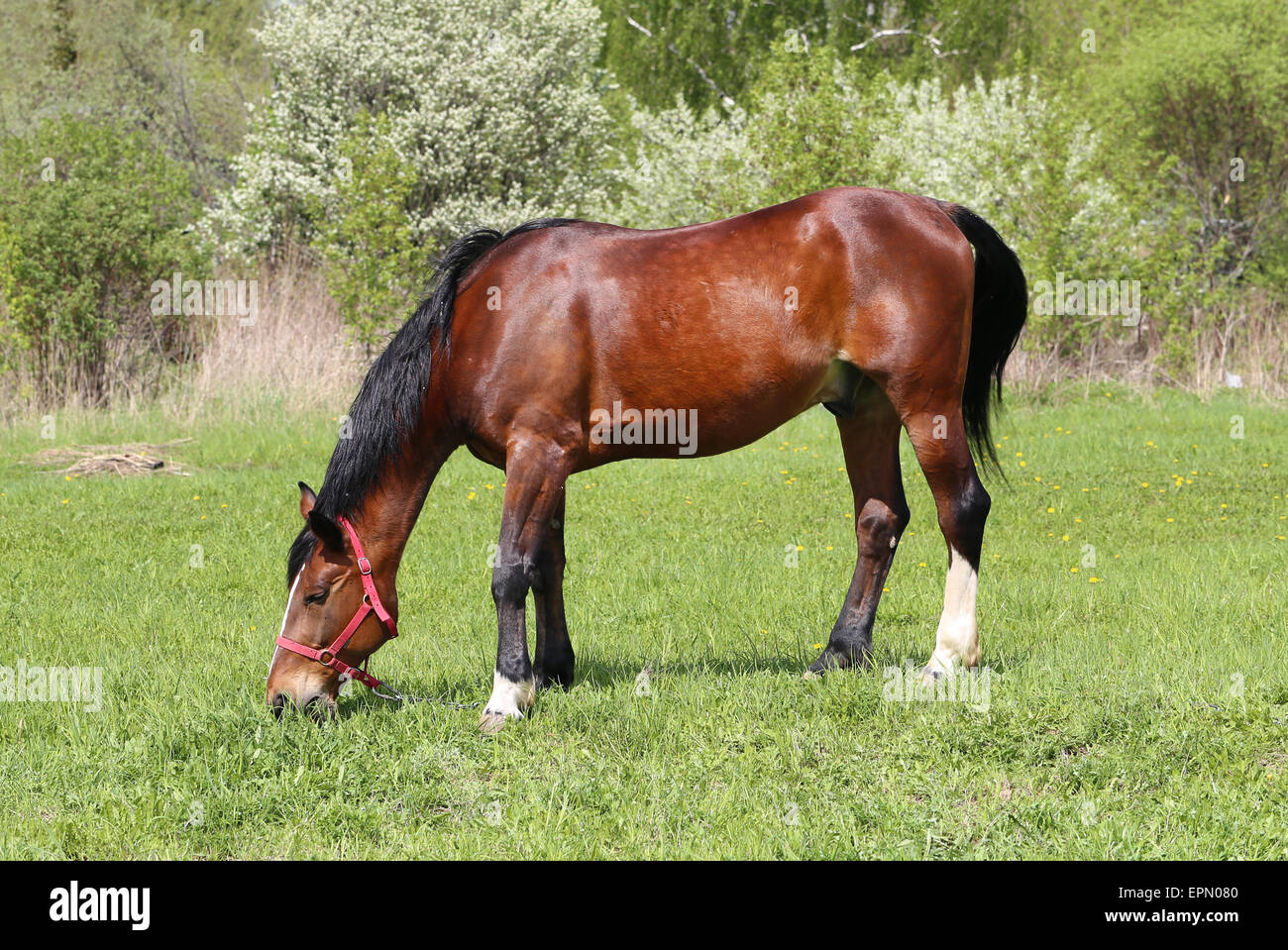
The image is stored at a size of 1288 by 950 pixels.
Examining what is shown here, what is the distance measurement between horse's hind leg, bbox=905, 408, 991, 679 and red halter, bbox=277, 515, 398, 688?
2491mm

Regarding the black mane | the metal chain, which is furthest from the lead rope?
the black mane

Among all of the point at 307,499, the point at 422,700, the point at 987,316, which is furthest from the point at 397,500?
the point at 987,316

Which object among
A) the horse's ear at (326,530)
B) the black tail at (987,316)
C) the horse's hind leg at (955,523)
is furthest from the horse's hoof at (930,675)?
the horse's ear at (326,530)

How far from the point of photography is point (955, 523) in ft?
18.8

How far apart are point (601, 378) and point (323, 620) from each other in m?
1.58

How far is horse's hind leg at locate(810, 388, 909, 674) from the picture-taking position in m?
6.11

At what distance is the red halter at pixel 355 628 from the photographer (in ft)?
16.9

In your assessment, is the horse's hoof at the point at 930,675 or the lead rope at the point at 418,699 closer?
the lead rope at the point at 418,699

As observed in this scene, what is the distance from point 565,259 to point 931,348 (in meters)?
1.71

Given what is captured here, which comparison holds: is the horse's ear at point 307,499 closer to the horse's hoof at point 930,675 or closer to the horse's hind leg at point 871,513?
the horse's hind leg at point 871,513

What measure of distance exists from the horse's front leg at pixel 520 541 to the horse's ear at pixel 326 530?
665 millimetres

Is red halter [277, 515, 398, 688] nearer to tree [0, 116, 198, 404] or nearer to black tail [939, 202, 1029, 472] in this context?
Answer: black tail [939, 202, 1029, 472]
